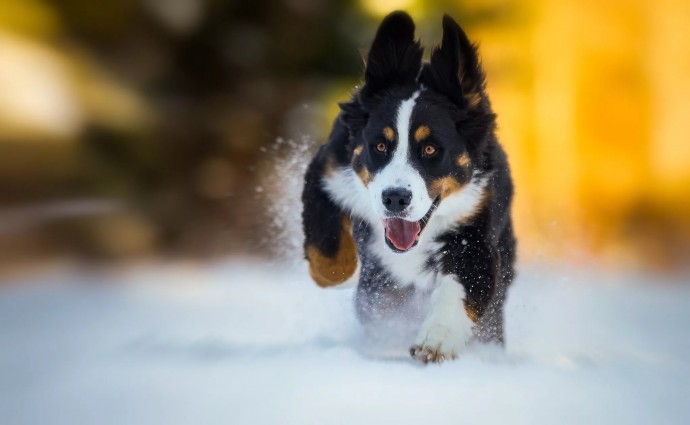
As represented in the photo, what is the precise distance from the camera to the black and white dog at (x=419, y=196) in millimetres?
2707

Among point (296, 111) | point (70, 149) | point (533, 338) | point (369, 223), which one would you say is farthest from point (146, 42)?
point (533, 338)

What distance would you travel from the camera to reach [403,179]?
2641mm

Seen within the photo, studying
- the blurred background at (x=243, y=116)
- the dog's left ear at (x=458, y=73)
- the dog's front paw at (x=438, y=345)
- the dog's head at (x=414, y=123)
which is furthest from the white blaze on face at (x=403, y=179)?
the blurred background at (x=243, y=116)

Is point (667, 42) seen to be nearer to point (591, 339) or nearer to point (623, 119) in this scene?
point (623, 119)

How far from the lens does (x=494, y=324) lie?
10.4 feet

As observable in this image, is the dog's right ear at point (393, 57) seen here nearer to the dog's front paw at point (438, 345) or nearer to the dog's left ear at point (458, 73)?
the dog's left ear at point (458, 73)

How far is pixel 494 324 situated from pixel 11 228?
12.8 ft

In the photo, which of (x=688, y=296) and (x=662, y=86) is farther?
(x=662, y=86)

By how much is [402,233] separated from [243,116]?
12.8 ft

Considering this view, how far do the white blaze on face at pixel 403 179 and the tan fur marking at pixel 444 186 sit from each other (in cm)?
5

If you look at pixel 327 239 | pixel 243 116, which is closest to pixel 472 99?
pixel 327 239

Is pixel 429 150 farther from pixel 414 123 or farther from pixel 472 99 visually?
pixel 472 99

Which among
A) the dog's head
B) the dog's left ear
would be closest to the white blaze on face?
the dog's head

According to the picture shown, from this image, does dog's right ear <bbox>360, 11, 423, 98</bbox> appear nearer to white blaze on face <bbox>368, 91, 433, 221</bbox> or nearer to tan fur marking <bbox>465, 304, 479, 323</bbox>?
white blaze on face <bbox>368, 91, 433, 221</bbox>
